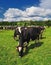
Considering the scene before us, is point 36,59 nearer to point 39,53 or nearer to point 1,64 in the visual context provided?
point 39,53

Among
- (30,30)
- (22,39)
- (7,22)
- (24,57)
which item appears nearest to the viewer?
(24,57)

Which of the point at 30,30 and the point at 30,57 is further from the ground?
the point at 30,30

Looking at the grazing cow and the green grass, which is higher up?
the grazing cow

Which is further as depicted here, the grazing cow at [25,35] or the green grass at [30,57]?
the grazing cow at [25,35]

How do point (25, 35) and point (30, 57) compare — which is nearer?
point (30, 57)

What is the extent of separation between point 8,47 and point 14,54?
397cm

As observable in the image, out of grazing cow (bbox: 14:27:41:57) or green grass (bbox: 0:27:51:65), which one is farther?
grazing cow (bbox: 14:27:41:57)

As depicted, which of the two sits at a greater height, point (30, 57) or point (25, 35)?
point (25, 35)

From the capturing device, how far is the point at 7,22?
162 meters

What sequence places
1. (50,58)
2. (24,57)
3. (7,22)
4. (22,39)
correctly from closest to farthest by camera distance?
(50,58) < (24,57) < (22,39) < (7,22)

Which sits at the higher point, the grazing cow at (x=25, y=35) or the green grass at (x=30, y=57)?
the grazing cow at (x=25, y=35)

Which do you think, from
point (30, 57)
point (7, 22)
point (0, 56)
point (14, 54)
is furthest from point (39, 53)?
point (7, 22)

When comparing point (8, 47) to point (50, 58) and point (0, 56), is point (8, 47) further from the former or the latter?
point (50, 58)

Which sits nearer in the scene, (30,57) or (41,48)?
(30,57)
